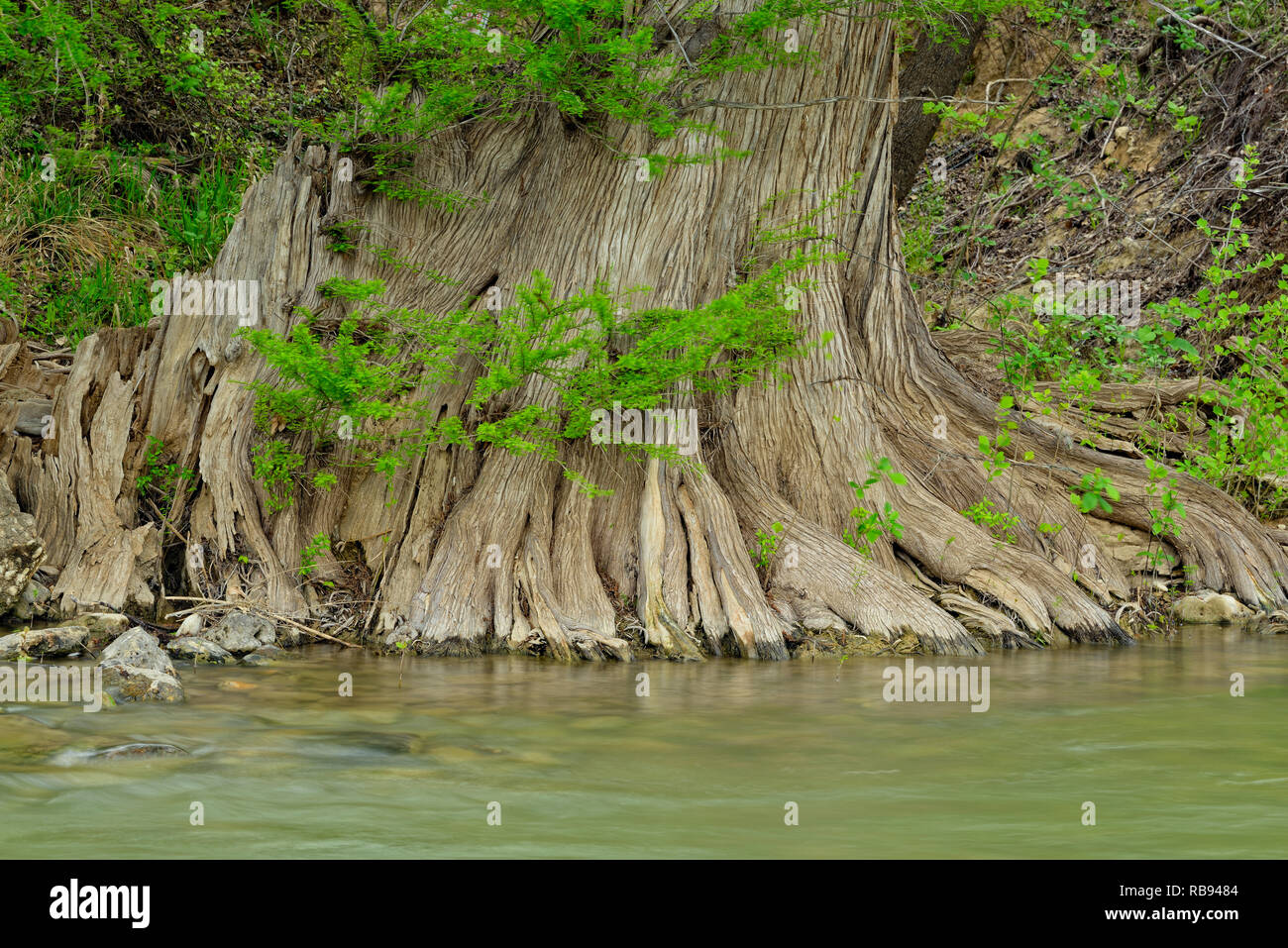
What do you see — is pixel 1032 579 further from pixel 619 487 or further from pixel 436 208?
pixel 436 208

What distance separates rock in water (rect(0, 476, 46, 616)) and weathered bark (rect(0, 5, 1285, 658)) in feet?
0.98

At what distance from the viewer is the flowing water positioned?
11.8ft

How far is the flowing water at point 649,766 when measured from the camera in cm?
360

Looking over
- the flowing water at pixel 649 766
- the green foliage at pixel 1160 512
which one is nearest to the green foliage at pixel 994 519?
the green foliage at pixel 1160 512

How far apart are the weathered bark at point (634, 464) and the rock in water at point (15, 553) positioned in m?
0.30

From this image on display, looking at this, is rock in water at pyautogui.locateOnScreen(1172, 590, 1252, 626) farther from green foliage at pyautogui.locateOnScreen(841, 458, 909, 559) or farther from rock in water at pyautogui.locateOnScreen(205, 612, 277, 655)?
rock in water at pyautogui.locateOnScreen(205, 612, 277, 655)

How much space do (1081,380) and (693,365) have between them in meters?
2.80

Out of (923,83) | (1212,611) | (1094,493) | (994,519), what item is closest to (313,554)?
(994,519)

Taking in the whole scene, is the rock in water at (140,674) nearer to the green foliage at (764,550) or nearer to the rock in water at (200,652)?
the rock in water at (200,652)

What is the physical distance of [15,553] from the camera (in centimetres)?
709

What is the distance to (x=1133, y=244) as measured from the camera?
13117mm

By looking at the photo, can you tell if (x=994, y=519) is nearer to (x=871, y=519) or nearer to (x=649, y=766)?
(x=871, y=519)

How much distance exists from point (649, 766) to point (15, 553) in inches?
181

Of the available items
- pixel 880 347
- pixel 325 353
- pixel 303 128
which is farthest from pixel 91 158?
pixel 880 347
